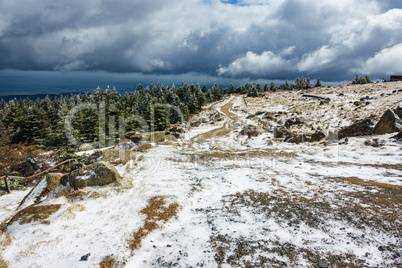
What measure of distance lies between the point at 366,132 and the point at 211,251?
19.6 meters

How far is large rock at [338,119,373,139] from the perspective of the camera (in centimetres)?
1691

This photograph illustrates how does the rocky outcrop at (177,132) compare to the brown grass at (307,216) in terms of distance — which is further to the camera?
the rocky outcrop at (177,132)

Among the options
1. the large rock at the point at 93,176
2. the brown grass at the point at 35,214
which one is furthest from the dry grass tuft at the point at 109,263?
the large rock at the point at 93,176

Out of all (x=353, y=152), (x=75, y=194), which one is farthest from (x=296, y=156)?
(x=75, y=194)

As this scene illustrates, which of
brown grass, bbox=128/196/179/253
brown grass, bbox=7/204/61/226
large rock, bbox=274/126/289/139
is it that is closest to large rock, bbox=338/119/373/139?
large rock, bbox=274/126/289/139

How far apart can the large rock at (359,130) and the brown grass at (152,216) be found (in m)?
18.6

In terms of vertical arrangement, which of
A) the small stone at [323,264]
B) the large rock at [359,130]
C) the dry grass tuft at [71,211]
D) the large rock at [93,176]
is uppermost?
the large rock at [359,130]

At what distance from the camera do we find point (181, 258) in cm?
505

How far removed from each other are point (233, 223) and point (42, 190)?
977 centimetres

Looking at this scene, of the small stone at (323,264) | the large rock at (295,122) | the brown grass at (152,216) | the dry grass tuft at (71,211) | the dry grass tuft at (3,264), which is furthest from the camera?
the large rock at (295,122)

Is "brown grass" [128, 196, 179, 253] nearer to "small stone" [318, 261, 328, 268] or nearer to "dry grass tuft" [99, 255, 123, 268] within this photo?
"dry grass tuft" [99, 255, 123, 268]

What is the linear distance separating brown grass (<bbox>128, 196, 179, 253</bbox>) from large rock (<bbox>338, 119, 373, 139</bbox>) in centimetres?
1864

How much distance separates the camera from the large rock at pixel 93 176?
910 centimetres

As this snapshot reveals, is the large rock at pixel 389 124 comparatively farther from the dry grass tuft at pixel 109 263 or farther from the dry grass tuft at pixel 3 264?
the dry grass tuft at pixel 3 264
